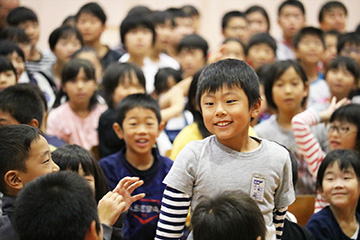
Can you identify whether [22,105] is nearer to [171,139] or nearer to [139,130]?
[139,130]

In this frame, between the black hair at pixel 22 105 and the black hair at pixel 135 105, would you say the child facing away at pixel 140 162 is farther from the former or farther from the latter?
the black hair at pixel 22 105

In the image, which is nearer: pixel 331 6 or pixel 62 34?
pixel 62 34

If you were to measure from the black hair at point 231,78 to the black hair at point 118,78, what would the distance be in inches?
63.9

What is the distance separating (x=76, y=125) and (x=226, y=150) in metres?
1.80

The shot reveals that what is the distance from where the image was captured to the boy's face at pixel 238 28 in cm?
535

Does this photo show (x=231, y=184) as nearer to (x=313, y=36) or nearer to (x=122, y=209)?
(x=122, y=209)

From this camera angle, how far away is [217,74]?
177cm

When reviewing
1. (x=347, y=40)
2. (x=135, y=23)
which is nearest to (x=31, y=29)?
(x=135, y=23)

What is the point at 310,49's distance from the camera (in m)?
4.49

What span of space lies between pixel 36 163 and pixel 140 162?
2.79 feet

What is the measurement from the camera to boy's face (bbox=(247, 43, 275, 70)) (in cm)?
454

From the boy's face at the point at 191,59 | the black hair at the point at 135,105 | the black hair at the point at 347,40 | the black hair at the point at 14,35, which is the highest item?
the black hair at the point at 347,40

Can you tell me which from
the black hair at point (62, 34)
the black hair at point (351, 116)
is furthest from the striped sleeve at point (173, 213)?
the black hair at point (62, 34)

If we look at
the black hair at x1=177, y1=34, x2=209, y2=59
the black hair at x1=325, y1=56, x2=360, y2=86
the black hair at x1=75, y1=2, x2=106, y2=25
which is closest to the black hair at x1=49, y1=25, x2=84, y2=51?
the black hair at x1=75, y1=2, x2=106, y2=25
